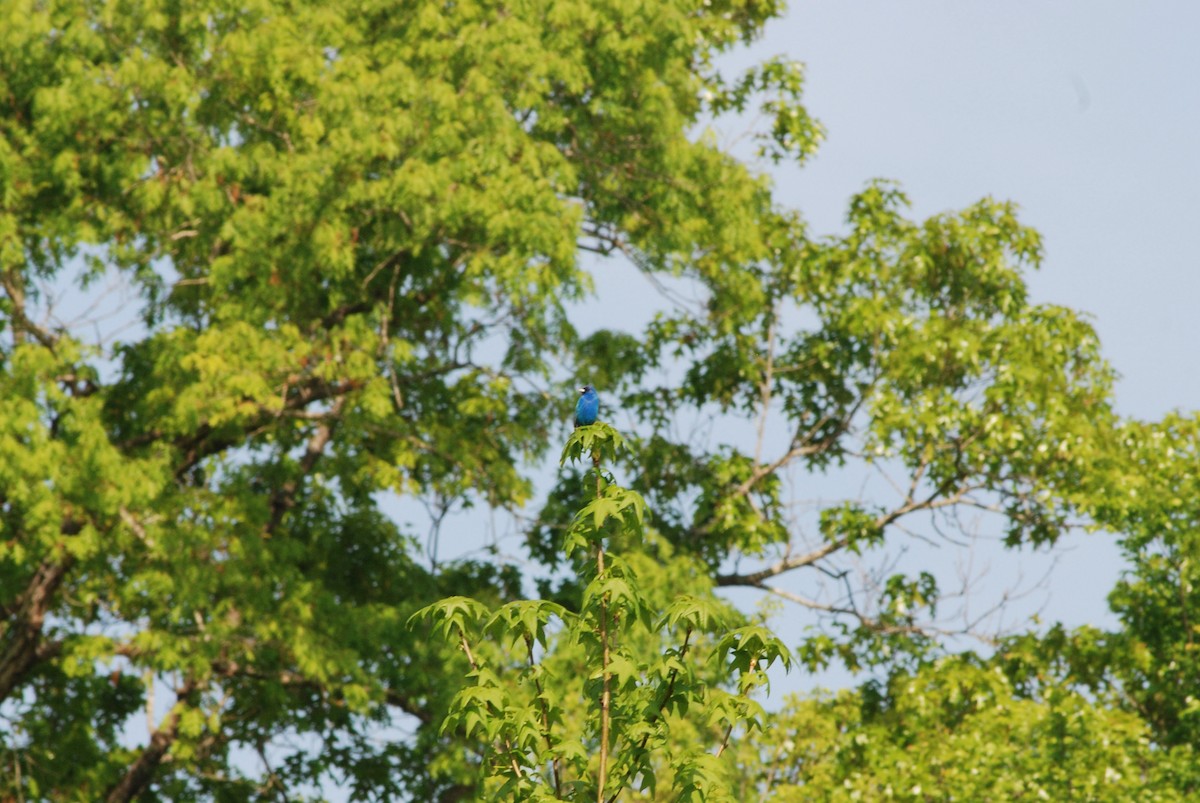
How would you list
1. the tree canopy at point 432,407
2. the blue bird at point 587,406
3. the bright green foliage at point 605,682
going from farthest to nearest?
the tree canopy at point 432,407
the blue bird at point 587,406
the bright green foliage at point 605,682

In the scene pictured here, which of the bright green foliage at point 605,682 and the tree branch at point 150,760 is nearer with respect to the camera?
the bright green foliage at point 605,682

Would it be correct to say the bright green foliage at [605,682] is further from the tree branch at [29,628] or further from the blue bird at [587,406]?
the tree branch at [29,628]

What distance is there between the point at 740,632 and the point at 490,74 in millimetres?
10584

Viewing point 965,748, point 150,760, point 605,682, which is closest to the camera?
point 605,682

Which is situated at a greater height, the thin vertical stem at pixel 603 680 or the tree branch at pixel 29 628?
the tree branch at pixel 29 628

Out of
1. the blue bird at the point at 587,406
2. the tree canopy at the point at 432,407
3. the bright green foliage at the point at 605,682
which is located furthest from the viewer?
the tree canopy at the point at 432,407

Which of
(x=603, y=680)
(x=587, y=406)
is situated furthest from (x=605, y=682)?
(x=587, y=406)

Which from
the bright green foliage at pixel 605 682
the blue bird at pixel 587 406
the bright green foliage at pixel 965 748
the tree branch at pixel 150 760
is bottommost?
the bright green foliage at pixel 605 682

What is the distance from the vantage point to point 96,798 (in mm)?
17875

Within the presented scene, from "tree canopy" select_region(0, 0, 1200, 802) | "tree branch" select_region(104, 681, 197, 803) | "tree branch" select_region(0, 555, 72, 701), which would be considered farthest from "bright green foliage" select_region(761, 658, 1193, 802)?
"tree branch" select_region(0, 555, 72, 701)

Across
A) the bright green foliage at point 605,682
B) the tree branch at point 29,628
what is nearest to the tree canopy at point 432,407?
the tree branch at point 29,628

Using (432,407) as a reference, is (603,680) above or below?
below

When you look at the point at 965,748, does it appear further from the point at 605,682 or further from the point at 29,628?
the point at 605,682

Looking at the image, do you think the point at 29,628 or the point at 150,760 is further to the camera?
the point at 150,760
